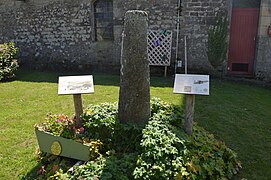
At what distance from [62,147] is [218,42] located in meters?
6.26

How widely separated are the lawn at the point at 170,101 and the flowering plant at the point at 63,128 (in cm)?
49

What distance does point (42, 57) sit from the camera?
10.3 m

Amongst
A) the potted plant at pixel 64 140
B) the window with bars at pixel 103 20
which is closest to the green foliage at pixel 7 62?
the window with bars at pixel 103 20

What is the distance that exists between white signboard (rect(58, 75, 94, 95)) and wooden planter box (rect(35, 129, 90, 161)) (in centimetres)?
59

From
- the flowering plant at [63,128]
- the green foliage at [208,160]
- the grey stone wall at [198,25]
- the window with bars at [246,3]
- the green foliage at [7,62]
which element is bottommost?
the green foliage at [208,160]

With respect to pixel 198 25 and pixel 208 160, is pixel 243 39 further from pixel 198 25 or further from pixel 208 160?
pixel 208 160

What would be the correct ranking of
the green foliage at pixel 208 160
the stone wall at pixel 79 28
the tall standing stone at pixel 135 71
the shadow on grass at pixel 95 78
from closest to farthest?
1. the green foliage at pixel 208 160
2. the tall standing stone at pixel 135 71
3. the shadow on grass at pixel 95 78
4. the stone wall at pixel 79 28

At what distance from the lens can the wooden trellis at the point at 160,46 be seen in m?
8.16

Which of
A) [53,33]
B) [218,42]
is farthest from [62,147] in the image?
[53,33]

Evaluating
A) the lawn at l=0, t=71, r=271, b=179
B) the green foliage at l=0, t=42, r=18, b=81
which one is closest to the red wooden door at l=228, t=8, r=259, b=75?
the lawn at l=0, t=71, r=271, b=179

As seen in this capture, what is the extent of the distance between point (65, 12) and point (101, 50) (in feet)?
6.83

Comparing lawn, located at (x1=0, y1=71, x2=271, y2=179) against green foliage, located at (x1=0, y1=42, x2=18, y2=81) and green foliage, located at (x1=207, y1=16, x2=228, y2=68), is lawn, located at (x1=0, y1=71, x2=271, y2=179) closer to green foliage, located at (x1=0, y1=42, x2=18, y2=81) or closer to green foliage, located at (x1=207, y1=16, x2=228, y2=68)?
green foliage, located at (x1=0, y1=42, x2=18, y2=81)

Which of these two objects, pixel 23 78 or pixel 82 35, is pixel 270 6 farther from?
pixel 23 78

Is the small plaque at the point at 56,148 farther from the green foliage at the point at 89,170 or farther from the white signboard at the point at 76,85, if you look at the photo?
the white signboard at the point at 76,85
